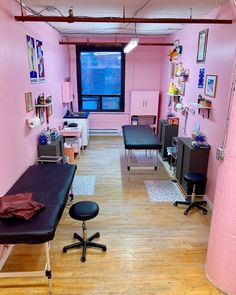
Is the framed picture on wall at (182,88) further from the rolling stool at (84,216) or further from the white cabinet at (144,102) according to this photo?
the rolling stool at (84,216)

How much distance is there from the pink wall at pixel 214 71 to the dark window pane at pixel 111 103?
9.54 ft

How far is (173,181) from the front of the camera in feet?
14.6

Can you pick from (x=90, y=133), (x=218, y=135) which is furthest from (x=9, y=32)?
(x=90, y=133)

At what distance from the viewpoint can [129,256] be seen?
8.66 ft

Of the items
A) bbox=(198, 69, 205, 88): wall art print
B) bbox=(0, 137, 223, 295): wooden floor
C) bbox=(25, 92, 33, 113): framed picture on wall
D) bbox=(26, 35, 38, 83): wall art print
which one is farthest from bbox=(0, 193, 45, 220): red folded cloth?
bbox=(198, 69, 205, 88): wall art print

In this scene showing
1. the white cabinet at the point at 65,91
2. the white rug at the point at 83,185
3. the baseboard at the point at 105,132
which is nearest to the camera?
the white rug at the point at 83,185

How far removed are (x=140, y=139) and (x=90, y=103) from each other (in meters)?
3.23

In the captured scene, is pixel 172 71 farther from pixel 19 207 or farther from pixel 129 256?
pixel 19 207

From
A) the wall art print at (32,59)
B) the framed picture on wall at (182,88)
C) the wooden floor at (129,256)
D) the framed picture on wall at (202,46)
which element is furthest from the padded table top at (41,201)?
the framed picture on wall at (182,88)

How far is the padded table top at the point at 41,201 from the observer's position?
197cm

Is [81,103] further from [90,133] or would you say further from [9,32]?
[9,32]

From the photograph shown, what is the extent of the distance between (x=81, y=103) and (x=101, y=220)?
4.66m

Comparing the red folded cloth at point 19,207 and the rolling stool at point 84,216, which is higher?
the red folded cloth at point 19,207

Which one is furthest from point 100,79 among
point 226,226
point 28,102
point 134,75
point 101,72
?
point 226,226
